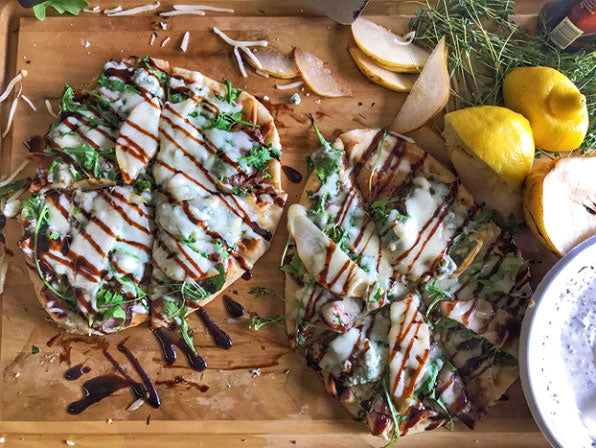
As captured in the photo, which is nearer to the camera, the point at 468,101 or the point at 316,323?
the point at 316,323

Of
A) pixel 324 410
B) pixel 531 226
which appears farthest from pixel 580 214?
pixel 324 410

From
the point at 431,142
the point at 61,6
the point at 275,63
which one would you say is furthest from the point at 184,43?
the point at 431,142

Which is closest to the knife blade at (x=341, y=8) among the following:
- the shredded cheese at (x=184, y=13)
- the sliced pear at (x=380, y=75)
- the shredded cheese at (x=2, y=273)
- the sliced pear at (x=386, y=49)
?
the sliced pear at (x=386, y=49)

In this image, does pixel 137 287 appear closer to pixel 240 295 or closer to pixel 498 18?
pixel 240 295

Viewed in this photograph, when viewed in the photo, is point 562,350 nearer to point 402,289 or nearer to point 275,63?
point 402,289

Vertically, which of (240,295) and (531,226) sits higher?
(531,226)

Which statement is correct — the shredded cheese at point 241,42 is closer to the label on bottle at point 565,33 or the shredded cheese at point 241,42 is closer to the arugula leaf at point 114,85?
the arugula leaf at point 114,85

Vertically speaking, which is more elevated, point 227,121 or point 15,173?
point 227,121
